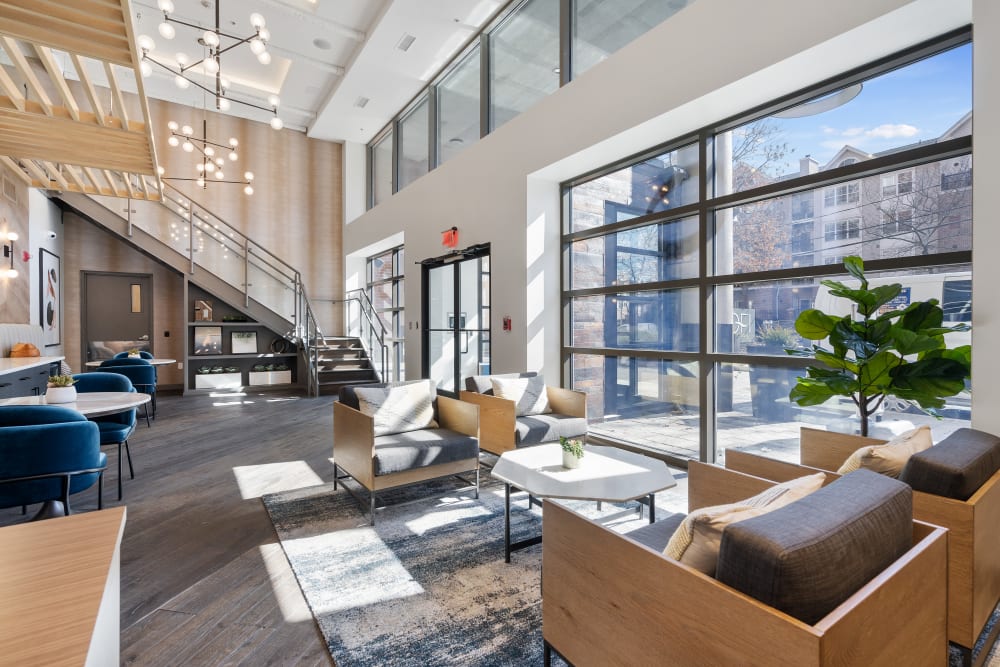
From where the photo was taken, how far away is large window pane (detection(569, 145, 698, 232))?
472cm

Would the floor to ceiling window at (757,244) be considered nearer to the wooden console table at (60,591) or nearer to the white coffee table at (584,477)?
the white coffee table at (584,477)

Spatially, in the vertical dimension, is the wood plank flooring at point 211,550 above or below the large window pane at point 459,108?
below

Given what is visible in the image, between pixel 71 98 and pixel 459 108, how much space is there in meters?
4.97

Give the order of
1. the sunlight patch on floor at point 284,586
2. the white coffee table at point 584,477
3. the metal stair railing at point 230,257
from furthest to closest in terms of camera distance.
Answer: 1. the metal stair railing at point 230,257
2. the white coffee table at point 584,477
3. the sunlight patch on floor at point 284,586

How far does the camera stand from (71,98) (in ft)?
12.9

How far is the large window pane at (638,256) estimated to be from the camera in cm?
471

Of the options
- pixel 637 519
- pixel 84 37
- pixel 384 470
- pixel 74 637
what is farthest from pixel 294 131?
pixel 74 637

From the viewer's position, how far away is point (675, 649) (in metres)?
1.33

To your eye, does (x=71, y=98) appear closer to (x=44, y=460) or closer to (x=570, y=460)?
(x=44, y=460)

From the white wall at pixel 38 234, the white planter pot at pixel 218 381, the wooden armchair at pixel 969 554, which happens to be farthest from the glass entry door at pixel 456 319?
the white wall at pixel 38 234

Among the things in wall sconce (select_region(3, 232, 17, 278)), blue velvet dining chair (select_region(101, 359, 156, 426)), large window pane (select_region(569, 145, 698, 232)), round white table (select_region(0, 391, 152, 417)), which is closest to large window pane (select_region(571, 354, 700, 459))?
large window pane (select_region(569, 145, 698, 232))

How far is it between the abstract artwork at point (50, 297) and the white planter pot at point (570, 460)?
8433 millimetres

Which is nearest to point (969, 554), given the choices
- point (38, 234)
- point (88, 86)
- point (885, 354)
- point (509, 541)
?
point (885, 354)

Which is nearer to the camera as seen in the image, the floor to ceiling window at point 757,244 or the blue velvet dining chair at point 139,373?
the floor to ceiling window at point 757,244
